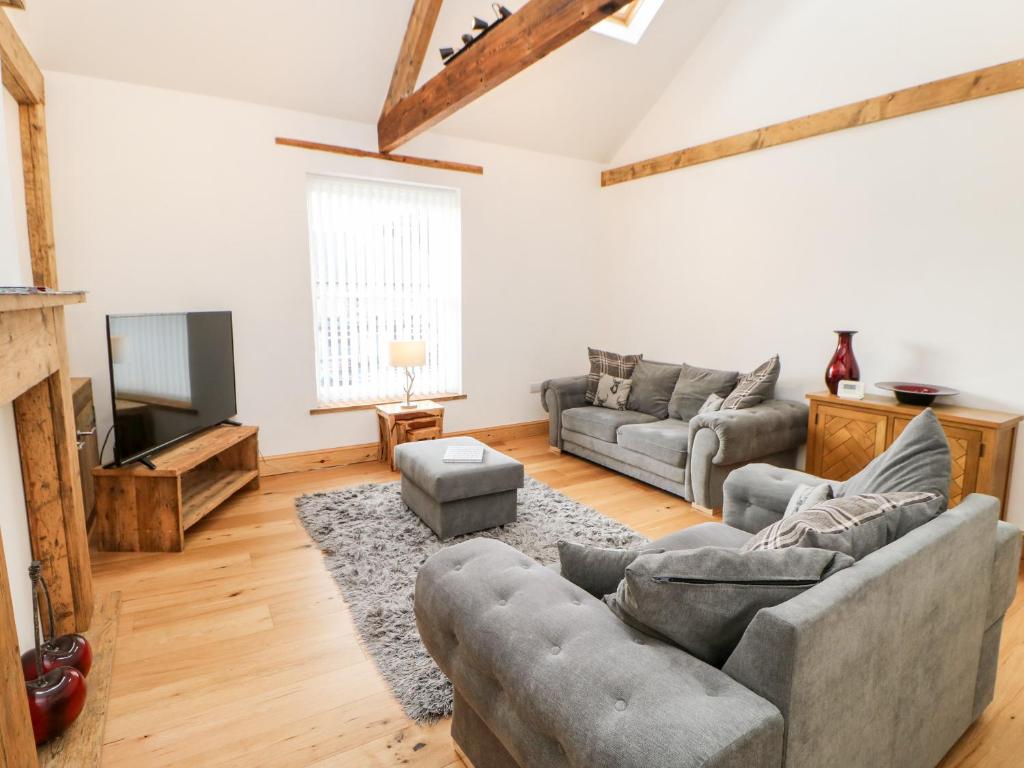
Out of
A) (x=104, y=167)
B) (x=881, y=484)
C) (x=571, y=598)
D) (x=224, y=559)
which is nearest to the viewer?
(x=571, y=598)

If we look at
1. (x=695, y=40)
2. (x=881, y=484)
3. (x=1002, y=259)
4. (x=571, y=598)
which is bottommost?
(x=571, y=598)

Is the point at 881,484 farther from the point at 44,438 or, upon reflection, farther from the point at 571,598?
the point at 44,438

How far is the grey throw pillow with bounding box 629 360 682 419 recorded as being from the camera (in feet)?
15.4

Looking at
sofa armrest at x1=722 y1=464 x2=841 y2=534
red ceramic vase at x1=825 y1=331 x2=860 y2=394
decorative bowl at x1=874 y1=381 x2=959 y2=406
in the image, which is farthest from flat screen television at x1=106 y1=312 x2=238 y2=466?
decorative bowl at x1=874 y1=381 x2=959 y2=406

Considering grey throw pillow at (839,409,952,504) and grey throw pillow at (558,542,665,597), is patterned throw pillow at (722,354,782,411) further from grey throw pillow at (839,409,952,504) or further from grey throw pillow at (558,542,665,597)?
grey throw pillow at (558,542,665,597)

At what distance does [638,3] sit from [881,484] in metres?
4.05

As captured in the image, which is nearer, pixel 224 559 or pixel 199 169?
pixel 224 559

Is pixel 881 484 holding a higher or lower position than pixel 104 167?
lower

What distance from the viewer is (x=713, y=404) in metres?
4.09

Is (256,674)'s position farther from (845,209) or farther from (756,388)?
(845,209)

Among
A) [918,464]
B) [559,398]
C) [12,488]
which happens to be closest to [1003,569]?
[918,464]

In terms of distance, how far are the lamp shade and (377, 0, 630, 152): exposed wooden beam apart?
58.6 inches

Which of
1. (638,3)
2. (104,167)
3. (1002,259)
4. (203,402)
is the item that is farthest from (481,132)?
(1002,259)

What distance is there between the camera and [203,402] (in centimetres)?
365
